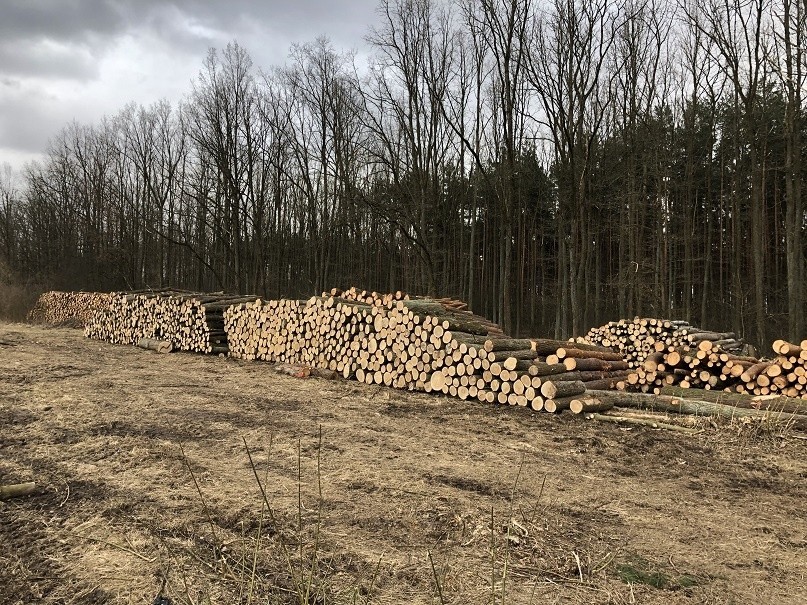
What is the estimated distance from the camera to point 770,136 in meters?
17.4

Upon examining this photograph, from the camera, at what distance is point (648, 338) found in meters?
11.0

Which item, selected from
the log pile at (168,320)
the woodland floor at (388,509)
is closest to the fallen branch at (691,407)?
the woodland floor at (388,509)

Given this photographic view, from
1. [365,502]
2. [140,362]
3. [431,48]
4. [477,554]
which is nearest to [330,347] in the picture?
[140,362]

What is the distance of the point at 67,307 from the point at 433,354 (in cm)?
2413

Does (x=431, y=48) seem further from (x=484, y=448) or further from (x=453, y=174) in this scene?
(x=484, y=448)

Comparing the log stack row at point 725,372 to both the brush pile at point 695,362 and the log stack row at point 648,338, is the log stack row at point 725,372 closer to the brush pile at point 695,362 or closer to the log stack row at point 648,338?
the brush pile at point 695,362

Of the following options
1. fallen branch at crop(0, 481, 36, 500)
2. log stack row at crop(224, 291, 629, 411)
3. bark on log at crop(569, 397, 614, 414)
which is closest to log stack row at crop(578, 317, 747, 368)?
log stack row at crop(224, 291, 629, 411)

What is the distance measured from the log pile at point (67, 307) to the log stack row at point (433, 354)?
1321 cm

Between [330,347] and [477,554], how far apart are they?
737cm

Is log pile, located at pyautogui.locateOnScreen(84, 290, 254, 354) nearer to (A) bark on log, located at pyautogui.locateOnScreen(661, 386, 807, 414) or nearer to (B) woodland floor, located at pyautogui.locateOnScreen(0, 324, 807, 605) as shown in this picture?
(B) woodland floor, located at pyautogui.locateOnScreen(0, 324, 807, 605)

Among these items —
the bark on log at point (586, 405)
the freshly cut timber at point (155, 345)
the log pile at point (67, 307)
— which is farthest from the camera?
the log pile at point (67, 307)

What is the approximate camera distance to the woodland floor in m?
2.48

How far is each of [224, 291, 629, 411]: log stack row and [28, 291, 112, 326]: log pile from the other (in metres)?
13.2

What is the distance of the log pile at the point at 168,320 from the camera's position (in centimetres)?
1342
